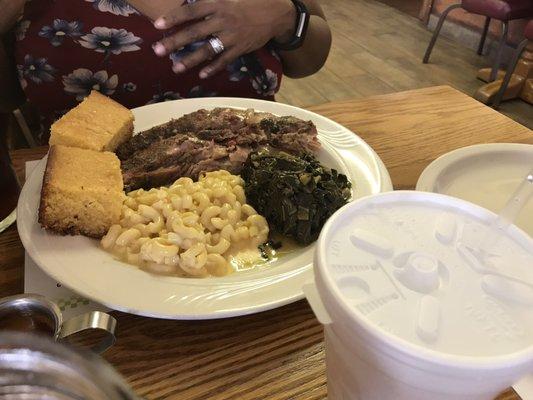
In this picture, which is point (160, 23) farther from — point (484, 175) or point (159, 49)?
point (484, 175)

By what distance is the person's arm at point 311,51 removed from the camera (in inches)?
64.2

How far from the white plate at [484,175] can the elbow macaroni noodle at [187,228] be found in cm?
36

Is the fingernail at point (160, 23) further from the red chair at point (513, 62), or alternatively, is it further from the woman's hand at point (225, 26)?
the red chair at point (513, 62)

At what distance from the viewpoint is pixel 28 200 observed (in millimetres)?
943

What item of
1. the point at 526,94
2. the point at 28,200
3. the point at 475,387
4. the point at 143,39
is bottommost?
the point at 526,94

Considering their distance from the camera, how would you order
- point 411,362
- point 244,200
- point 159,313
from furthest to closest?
1. point 244,200
2. point 159,313
3. point 411,362

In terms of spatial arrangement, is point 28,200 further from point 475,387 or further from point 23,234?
point 475,387

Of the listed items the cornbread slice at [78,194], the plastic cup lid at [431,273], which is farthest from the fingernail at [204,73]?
the plastic cup lid at [431,273]

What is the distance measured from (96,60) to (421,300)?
124cm

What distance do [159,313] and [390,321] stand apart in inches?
16.6

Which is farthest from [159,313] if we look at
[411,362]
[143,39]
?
[143,39]

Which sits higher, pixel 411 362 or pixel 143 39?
pixel 411 362

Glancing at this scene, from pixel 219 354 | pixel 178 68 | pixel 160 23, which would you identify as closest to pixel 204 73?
pixel 178 68

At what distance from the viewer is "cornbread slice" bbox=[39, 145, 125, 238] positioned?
0.88m
